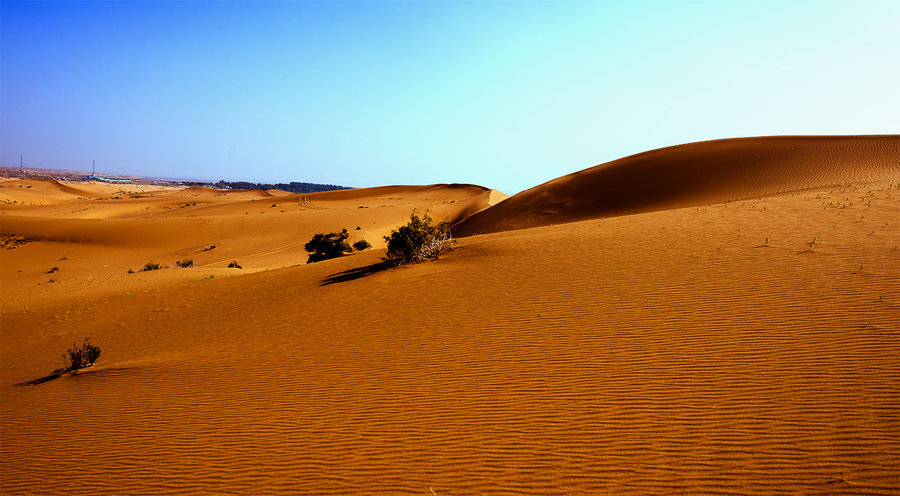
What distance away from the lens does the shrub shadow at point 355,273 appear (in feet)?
44.5

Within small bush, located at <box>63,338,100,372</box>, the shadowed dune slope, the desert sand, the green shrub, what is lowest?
small bush, located at <box>63,338,100,372</box>

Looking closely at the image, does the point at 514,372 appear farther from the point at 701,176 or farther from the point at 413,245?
the point at 701,176

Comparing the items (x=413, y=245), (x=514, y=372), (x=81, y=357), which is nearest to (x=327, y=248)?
(x=413, y=245)

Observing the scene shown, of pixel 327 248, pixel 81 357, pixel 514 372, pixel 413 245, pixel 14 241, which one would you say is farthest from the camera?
pixel 14 241

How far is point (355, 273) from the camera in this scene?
559 inches

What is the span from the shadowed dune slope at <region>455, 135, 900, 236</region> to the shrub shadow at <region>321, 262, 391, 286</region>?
14117 mm

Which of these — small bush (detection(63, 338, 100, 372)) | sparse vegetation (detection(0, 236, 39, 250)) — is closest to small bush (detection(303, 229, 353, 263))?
small bush (detection(63, 338, 100, 372))

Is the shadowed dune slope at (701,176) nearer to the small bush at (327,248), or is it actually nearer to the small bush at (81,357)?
the small bush at (327,248)

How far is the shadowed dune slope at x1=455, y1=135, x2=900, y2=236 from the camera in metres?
23.3

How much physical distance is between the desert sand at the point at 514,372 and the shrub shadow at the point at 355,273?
0.14m

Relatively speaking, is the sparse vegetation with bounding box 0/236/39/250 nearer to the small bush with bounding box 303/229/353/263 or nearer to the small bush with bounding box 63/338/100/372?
the small bush with bounding box 303/229/353/263

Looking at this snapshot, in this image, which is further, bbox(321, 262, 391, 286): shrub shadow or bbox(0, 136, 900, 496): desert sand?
bbox(321, 262, 391, 286): shrub shadow

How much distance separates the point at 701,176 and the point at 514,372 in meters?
26.0

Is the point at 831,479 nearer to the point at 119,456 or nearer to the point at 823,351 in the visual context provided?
the point at 823,351
